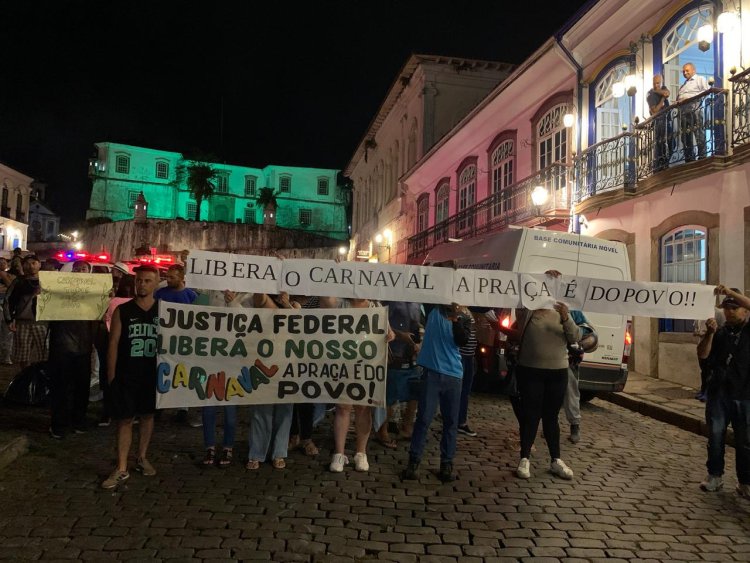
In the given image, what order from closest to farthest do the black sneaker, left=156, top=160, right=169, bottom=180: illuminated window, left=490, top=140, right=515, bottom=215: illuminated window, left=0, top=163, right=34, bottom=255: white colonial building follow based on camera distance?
the black sneaker → left=490, top=140, right=515, bottom=215: illuminated window → left=0, top=163, right=34, bottom=255: white colonial building → left=156, top=160, right=169, bottom=180: illuminated window

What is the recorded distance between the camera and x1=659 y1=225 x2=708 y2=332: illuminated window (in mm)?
10922

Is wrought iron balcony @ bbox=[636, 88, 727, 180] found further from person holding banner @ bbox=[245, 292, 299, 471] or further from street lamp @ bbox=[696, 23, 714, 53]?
person holding banner @ bbox=[245, 292, 299, 471]

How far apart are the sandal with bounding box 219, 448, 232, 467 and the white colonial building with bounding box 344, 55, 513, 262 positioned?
23.8 meters

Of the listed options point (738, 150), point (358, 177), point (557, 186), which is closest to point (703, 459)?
point (738, 150)

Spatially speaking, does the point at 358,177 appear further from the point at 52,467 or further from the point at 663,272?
the point at 52,467

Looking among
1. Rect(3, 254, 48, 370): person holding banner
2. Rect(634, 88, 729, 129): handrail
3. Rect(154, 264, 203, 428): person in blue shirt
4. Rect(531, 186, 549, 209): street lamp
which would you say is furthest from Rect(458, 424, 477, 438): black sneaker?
Rect(531, 186, 549, 209): street lamp

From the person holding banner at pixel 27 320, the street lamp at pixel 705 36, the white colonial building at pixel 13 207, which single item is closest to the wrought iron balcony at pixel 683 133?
the street lamp at pixel 705 36

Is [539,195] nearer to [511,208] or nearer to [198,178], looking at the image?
[511,208]

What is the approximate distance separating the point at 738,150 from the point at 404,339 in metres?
7.39

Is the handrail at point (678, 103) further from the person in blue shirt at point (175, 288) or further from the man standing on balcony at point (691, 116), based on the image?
the person in blue shirt at point (175, 288)

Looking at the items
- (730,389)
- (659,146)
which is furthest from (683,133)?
(730,389)

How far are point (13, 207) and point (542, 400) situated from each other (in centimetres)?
5891

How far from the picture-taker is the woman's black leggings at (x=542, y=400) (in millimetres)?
5461

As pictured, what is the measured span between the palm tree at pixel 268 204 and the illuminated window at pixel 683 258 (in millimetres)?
54866
